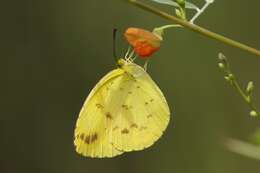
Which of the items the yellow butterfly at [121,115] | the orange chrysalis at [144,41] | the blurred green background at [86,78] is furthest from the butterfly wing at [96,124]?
the blurred green background at [86,78]

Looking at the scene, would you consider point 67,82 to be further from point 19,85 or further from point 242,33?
point 242,33

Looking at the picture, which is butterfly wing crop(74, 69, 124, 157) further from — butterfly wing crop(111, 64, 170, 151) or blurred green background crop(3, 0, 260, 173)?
blurred green background crop(3, 0, 260, 173)

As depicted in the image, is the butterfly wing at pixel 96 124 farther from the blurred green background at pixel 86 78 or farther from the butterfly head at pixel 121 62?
the blurred green background at pixel 86 78

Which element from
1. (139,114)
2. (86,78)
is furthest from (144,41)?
(86,78)

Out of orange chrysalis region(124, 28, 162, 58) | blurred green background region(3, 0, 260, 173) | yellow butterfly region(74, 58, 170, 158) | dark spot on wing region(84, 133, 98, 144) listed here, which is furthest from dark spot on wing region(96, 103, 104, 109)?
blurred green background region(3, 0, 260, 173)

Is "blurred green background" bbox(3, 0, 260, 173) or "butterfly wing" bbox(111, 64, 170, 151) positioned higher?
"butterfly wing" bbox(111, 64, 170, 151)

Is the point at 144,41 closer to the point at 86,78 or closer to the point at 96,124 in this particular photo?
the point at 96,124
